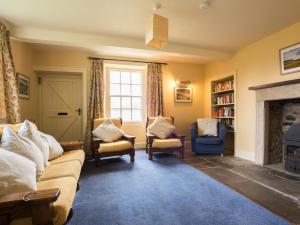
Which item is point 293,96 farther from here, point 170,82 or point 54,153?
point 54,153

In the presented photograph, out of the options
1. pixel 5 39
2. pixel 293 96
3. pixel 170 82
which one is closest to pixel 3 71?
pixel 5 39

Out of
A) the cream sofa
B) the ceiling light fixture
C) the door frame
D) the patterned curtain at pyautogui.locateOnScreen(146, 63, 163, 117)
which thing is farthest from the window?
the cream sofa

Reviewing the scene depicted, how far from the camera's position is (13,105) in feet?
9.53

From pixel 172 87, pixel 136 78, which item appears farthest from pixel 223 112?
pixel 136 78

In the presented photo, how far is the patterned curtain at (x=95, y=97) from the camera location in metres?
4.35

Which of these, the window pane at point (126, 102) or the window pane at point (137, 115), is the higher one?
the window pane at point (126, 102)

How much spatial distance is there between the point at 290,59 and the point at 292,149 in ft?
5.07

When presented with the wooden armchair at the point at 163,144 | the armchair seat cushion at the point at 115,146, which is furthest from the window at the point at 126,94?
the armchair seat cushion at the point at 115,146

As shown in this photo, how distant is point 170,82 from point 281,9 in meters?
2.94

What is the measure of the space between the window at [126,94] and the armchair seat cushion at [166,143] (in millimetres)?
1264

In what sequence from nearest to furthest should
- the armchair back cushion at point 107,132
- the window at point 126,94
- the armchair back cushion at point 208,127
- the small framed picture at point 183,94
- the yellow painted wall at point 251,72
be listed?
the yellow painted wall at point 251,72 < the armchair back cushion at point 107,132 < the armchair back cushion at point 208,127 < the window at point 126,94 < the small framed picture at point 183,94

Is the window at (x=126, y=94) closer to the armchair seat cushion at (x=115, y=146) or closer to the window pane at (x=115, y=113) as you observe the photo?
the window pane at (x=115, y=113)

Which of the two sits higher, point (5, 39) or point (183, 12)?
point (183, 12)

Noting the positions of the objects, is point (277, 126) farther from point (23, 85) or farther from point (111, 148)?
point (23, 85)
